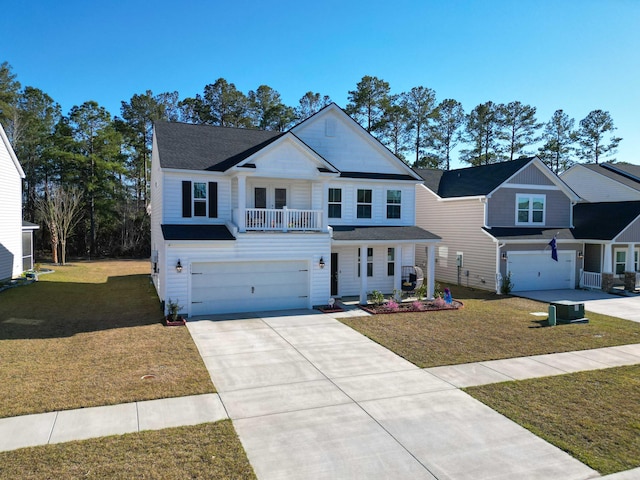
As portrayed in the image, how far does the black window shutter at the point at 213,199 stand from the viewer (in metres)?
17.1

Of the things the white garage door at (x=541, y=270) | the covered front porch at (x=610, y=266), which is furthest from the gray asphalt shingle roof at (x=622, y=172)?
the white garage door at (x=541, y=270)

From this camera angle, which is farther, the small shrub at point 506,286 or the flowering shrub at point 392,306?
the small shrub at point 506,286

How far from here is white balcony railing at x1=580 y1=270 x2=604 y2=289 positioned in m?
22.8

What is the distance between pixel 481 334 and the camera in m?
13.3

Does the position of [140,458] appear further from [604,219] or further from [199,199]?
[604,219]

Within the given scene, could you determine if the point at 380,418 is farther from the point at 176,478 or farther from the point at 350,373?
the point at 176,478

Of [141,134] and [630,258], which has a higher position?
[141,134]

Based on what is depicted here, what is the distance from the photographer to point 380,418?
7.45m

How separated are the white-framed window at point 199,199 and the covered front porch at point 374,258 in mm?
5328

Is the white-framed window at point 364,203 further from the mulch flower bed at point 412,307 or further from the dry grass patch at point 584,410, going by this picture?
the dry grass patch at point 584,410

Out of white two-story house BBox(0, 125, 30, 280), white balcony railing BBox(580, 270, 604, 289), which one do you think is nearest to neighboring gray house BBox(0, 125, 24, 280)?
white two-story house BBox(0, 125, 30, 280)

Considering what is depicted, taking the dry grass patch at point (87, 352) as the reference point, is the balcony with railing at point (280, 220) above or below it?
above

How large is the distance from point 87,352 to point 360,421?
7.36 meters

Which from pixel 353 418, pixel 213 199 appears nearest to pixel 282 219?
pixel 213 199
